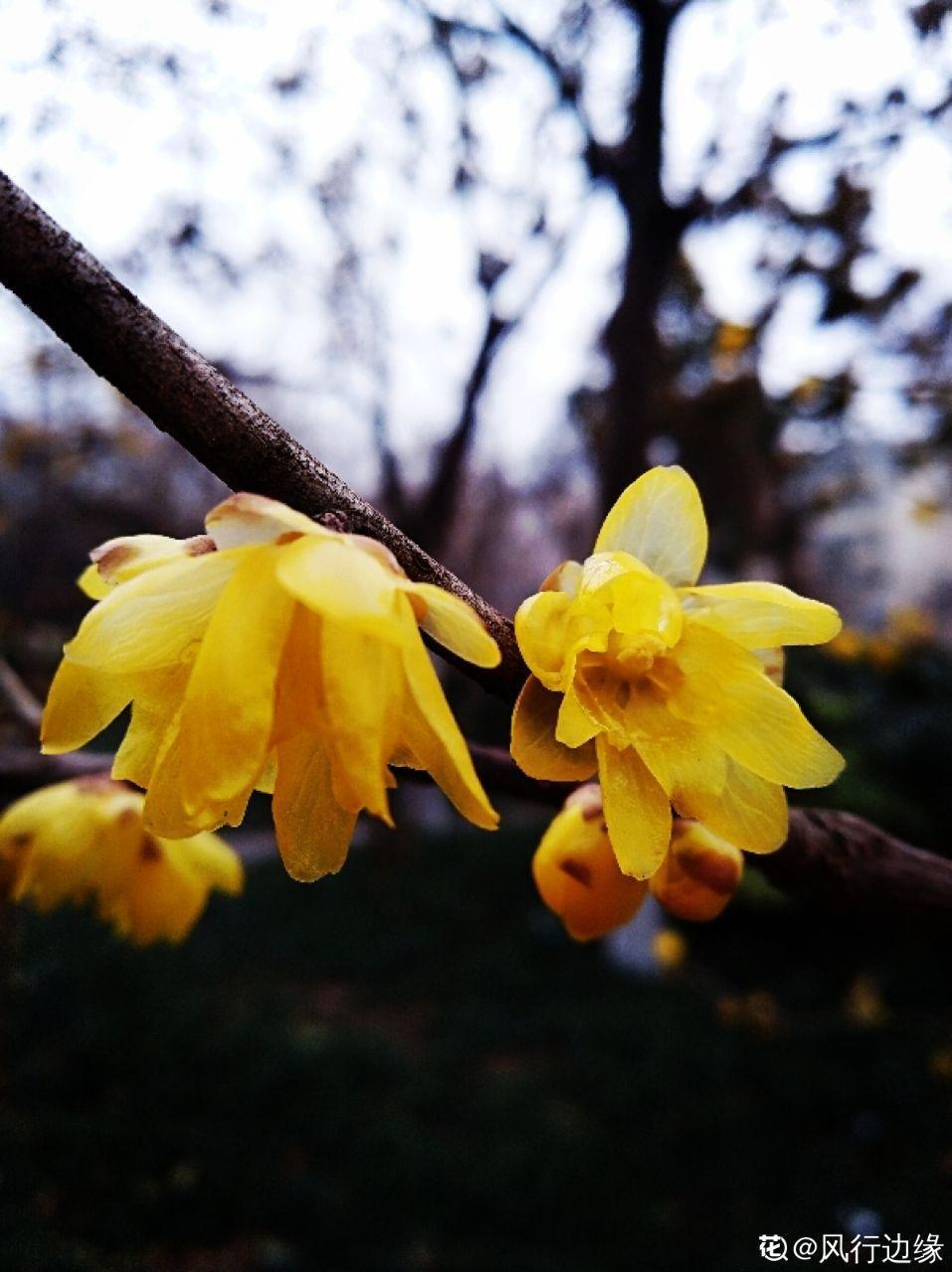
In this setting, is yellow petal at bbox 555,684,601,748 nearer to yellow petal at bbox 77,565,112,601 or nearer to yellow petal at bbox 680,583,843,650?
yellow petal at bbox 680,583,843,650

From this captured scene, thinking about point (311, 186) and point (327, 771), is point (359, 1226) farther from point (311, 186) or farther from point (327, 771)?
point (311, 186)

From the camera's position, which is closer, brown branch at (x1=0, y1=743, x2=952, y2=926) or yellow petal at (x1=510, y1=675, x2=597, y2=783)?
yellow petal at (x1=510, y1=675, x2=597, y2=783)

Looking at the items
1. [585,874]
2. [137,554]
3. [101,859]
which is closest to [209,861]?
[101,859]

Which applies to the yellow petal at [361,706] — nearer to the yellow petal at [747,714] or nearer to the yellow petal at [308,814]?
the yellow petal at [308,814]

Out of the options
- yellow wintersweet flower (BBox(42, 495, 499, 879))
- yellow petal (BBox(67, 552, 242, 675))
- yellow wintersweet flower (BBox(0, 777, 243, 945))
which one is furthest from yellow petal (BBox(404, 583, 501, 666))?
yellow wintersweet flower (BBox(0, 777, 243, 945))

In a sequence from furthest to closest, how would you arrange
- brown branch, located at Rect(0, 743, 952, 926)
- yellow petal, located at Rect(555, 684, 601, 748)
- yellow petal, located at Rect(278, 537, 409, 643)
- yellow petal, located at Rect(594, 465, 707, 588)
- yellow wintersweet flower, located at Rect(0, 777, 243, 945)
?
yellow wintersweet flower, located at Rect(0, 777, 243, 945)
brown branch, located at Rect(0, 743, 952, 926)
yellow petal, located at Rect(594, 465, 707, 588)
yellow petal, located at Rect(555, 684, 601, 748)
yellow petal, located at Rect(278, 537, 409, 643)
